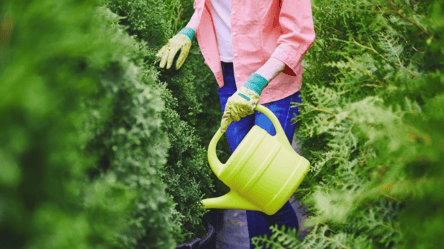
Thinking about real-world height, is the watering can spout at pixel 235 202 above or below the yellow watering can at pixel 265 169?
below

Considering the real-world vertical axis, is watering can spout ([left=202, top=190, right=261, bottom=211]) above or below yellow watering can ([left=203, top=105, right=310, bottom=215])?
below

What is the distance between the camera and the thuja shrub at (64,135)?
0.56 metres

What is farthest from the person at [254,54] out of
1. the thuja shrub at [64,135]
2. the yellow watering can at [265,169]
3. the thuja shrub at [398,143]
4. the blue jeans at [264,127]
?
the thuja shrub at [64,135]

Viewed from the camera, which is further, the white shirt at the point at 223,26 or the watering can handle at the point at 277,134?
the white shirt at the point at 223,26

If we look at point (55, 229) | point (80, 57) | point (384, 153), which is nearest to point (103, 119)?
point (80, 57)

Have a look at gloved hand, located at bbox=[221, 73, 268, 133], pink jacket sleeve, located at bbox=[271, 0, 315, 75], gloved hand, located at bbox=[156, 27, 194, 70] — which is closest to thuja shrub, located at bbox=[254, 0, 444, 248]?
pink jacket sleeve, located at bbox=[271, 0, 315, 75]

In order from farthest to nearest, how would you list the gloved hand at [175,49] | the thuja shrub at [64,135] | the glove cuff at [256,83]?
1. the gloved hand at [175,49]
2. the glove cuff at [256,83]
3. the thuja shrub at [64,135]

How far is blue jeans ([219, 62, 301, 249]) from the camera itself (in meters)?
1.88

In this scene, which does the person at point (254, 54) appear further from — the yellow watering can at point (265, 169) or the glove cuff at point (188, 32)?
the yellow watering can at point (265, 169)

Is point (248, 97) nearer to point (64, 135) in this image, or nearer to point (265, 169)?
point (265, 169)

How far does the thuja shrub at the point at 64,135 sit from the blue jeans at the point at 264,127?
1194 millimetres

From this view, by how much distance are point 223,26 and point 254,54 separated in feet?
1.12

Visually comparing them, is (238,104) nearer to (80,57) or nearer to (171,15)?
(80,57)

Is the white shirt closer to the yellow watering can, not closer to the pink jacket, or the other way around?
the pink jacket
